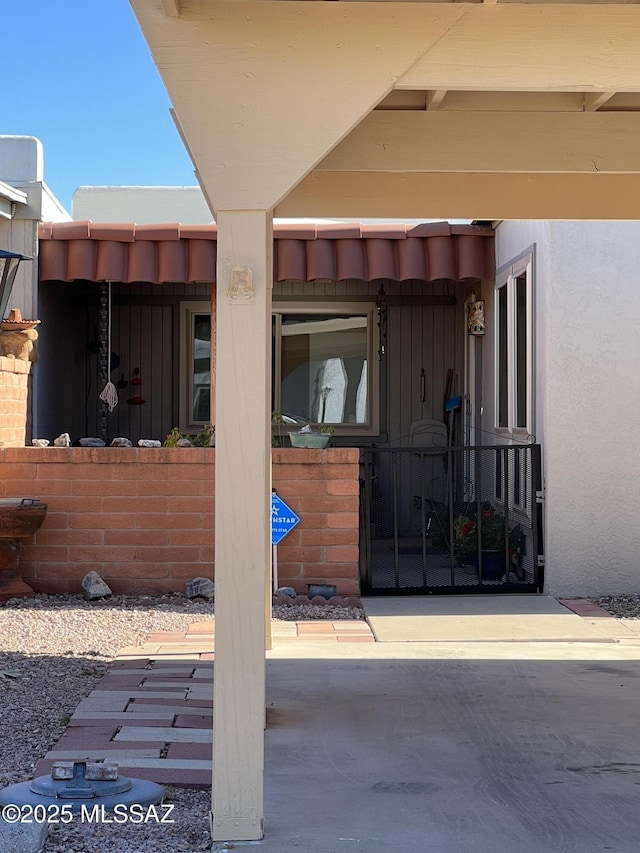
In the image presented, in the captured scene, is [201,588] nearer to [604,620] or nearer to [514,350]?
[604,620]

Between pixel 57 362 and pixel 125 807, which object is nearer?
pixel 125 807

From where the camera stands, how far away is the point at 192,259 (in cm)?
1010

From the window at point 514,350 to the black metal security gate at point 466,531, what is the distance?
363mm

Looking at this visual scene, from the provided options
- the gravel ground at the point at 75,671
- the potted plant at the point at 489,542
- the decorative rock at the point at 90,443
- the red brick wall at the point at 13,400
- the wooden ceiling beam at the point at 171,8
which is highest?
the wooden ceiling beam at the point at 171,8

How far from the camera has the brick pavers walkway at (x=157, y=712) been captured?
425cm

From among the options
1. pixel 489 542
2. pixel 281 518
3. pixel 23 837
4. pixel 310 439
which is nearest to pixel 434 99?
pixel 23 837

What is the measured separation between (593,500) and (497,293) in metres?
2.65

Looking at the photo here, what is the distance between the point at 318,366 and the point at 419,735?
738 centimetres

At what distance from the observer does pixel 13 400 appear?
925 cm

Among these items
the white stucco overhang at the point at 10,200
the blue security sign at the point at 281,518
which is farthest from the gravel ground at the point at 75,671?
the white stucco overhang at the point at 10,200

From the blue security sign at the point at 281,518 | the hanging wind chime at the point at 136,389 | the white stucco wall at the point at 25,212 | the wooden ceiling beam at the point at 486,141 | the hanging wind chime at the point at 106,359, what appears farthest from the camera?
the hanging wind chime at the point at 136,389

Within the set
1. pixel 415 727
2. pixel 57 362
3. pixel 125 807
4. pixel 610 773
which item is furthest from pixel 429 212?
pixel 57 362

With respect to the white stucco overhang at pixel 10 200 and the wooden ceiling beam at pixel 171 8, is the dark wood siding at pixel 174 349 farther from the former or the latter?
the wooden ceiling beam at pixel 171 8

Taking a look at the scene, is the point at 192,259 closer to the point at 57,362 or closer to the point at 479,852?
the point at 57,362
